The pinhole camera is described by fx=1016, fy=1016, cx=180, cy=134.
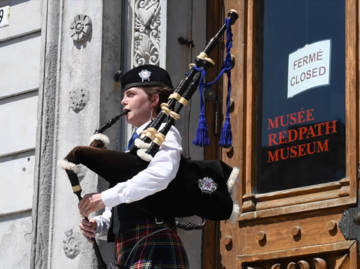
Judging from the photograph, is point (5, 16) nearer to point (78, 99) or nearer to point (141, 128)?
point (78, 99)

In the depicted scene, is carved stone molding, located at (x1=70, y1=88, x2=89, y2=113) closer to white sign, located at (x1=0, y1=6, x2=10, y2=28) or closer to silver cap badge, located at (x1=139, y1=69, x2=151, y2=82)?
white sign, located at (x1=0, y1=6, x2=10, y2=28)

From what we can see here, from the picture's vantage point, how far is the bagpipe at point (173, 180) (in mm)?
5293

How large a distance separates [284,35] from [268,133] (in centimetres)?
65

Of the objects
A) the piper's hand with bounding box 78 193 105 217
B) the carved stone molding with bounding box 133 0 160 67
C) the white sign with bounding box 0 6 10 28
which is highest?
the white sign with bounding box 0 6 10 28

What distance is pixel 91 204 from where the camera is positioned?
5234 millimetres

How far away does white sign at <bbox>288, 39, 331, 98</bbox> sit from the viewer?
20.7 feet

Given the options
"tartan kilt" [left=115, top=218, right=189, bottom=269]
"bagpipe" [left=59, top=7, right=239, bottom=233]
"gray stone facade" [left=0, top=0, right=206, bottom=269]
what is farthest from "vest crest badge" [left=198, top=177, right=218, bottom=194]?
"gray stone facade" [left=0, top=0, right=206, bottom=269]

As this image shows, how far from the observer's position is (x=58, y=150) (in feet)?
22.6

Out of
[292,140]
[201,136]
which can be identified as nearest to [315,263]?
[292,140]

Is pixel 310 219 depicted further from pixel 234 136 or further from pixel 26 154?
pixel 26 154

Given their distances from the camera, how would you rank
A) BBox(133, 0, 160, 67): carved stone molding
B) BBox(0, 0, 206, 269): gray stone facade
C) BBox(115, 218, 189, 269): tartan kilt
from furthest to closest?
BBox(133, 0, 160, 67): carved stone molding, BBox(0, 0, 206, 269): gray stone facade, BBox(115, 218, 189, 269): tartan kilt

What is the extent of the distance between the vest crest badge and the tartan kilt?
28 cm

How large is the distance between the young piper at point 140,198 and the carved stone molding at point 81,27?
127cm

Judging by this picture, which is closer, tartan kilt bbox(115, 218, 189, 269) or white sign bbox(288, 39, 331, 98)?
tartan kilt bbox(115, 218, 189, 269)
